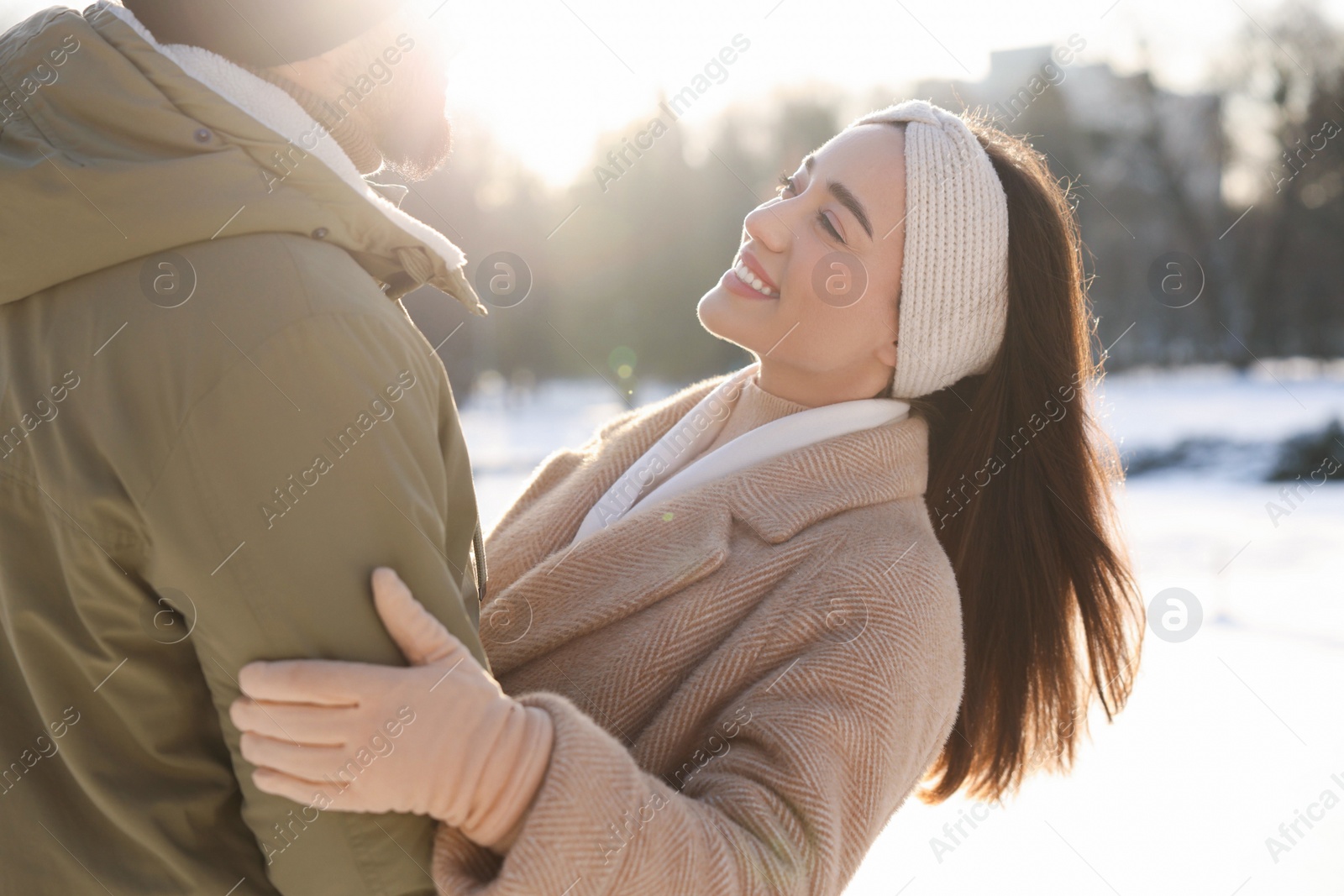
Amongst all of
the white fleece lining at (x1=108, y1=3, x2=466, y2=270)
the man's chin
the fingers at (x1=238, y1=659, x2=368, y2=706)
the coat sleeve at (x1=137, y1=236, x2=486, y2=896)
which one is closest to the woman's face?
the man's chin

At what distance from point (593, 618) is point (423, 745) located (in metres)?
0.70

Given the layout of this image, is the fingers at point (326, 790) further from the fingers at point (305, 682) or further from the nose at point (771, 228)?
the nose at point (771, 228)

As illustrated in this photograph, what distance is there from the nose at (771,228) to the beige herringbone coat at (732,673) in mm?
529

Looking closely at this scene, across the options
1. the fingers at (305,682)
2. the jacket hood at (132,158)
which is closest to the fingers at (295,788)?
the fingers at (305,682)

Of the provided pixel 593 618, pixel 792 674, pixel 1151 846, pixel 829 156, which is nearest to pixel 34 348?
pixel 593 618

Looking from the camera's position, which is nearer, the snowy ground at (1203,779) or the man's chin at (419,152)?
the man's chin at (419,152)

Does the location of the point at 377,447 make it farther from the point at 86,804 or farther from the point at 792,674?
the point at 792,674

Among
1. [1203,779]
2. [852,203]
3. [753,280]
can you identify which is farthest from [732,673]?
[1203,779]

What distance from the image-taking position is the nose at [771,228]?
8.16ft

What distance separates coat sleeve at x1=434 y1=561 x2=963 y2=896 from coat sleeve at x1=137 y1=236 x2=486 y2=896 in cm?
23

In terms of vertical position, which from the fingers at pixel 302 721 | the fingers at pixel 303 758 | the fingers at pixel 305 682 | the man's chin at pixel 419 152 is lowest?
the fingers at pixel 303 758

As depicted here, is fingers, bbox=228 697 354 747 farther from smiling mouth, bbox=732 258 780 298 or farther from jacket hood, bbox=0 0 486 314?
smiling mouth, bbox=732 258 780 298

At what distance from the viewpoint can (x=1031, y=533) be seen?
→ 7.89 ft

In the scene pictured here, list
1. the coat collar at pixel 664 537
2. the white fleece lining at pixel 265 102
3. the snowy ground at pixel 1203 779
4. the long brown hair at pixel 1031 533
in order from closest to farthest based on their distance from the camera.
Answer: the white fleece lining at pixel 265 102
the coat collar at pixel 664 537
the long brown hair at pixel 1031 533
the snowy ground at pixel 1203 779
